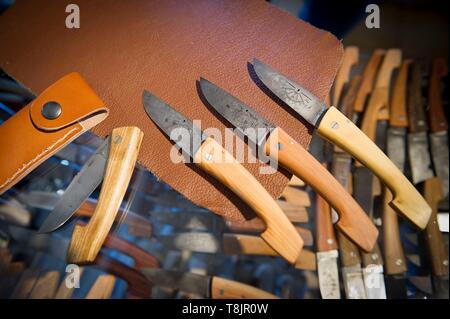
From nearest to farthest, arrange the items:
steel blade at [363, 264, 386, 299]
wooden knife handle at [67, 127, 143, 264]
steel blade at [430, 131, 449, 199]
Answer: wooden knife handle at [67, 127, 143, 264] → steel blade at [363, 264, 386, 299] → steel blade at [430, 131, 449, 199]

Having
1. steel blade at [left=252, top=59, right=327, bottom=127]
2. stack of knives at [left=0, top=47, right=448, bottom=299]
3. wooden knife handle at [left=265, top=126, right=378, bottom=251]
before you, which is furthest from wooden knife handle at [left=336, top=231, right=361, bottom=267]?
steel blade at [left=252, top=59, right=327, bottom=127]

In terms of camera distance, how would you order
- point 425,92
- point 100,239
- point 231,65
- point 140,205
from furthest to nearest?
point 425,92
point 140,205
point 231,65
point 100,239

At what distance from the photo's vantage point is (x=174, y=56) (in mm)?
693

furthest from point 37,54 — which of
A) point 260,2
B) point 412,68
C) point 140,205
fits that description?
point 412,68

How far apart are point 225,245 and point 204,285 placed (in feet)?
0.39

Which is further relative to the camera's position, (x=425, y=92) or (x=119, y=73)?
(x=425, y=92)

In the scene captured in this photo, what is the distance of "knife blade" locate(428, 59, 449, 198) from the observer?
2.80 feet

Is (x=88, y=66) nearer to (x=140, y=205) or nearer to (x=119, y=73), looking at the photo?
(x=119, y=73)

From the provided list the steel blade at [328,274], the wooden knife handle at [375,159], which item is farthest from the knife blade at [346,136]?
the steel blade at [328,274]

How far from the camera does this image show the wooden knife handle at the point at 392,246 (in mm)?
762

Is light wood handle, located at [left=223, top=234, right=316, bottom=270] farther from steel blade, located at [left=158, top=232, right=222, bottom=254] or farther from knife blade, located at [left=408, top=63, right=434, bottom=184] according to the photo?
knife blade, located at [left=408, top=63, right=434, bottom=184]

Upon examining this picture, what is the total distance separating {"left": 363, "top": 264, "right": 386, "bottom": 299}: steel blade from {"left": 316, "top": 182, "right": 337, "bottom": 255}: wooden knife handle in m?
0.09

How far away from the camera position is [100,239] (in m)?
0.57

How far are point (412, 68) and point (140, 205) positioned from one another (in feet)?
2.96
